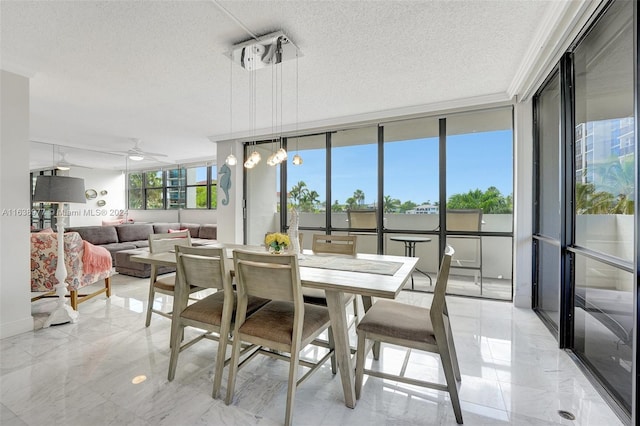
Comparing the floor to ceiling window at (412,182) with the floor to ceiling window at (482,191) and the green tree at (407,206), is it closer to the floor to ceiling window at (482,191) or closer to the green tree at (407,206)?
the green tree at (407,206)

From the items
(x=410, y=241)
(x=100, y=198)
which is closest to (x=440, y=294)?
(x=410, y=241)

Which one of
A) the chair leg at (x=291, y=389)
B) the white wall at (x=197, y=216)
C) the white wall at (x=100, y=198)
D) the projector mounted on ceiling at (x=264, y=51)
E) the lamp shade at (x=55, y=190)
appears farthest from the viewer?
the white wall at (x=100, y=198)

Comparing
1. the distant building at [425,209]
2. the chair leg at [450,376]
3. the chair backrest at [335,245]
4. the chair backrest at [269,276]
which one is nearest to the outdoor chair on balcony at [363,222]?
the distant building at [425,209]

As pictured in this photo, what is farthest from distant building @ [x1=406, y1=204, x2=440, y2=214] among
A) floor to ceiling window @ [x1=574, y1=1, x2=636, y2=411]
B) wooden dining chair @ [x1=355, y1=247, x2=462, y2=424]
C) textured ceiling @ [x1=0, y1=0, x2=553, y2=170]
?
wooden dining chair @ [x1=355, y1=247, x2=462, y2=424]

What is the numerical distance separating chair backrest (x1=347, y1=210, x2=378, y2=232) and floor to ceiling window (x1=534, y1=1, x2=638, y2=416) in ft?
7.01

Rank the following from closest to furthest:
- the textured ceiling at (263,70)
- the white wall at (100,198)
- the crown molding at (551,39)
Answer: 1. the crown molding at (551,39)
2. the textured ceiling at (263,70)
3. the white wall at (100,198)

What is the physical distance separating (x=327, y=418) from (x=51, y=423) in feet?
4.96

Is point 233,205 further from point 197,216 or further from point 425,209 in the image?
point 425,209

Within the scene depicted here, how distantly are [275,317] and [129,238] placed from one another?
19.8 ft

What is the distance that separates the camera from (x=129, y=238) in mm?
6402

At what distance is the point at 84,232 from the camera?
5.53 metres

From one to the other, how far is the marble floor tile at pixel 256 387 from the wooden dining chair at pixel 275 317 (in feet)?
0.71

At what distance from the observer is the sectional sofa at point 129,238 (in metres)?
4.95

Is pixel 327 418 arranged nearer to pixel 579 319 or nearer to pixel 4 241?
pixel 579 319
